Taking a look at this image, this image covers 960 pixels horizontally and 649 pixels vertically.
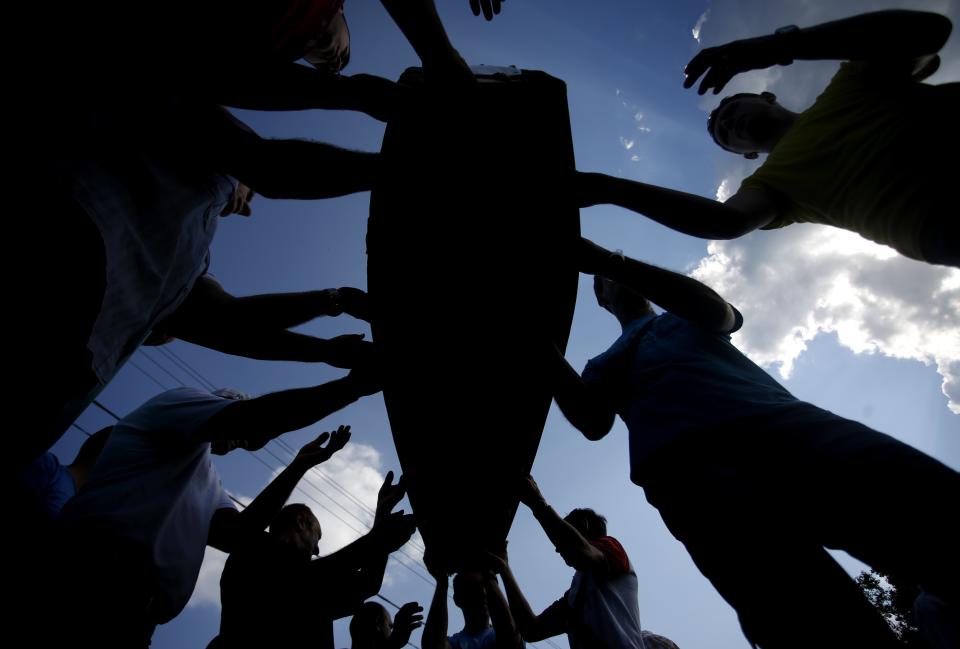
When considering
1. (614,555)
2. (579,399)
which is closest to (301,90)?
(579,399)

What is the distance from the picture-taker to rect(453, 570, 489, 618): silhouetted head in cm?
393

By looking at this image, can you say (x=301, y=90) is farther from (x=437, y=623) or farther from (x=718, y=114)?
(x=437, y=623)

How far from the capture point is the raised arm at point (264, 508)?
8.57ft

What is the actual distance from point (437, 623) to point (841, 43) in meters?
5.33

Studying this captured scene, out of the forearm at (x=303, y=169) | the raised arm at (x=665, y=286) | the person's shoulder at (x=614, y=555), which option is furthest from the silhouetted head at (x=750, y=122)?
the person's shoulder at (x=614, y=555)

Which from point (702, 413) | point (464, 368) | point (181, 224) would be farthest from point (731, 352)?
point (181, 224)

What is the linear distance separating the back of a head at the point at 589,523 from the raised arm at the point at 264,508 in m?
2.35

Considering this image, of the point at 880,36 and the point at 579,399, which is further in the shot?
the point at 579,399

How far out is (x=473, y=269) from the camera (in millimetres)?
1921

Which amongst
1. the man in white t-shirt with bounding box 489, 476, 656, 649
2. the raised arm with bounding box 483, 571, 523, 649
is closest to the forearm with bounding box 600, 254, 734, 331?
the man in white t-shirt with bounding box 489, 476, 656, 649

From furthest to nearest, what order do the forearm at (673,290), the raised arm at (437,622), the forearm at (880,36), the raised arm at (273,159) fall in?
the raised arm at (437,622) → the forearm at (673,290) → the forearm at (880,36) → the raised arm at (273,159)

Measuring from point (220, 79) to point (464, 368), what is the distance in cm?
154

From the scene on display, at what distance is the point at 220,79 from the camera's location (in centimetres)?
132

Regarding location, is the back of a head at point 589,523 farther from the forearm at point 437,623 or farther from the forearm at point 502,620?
the forearm at point 437,623
